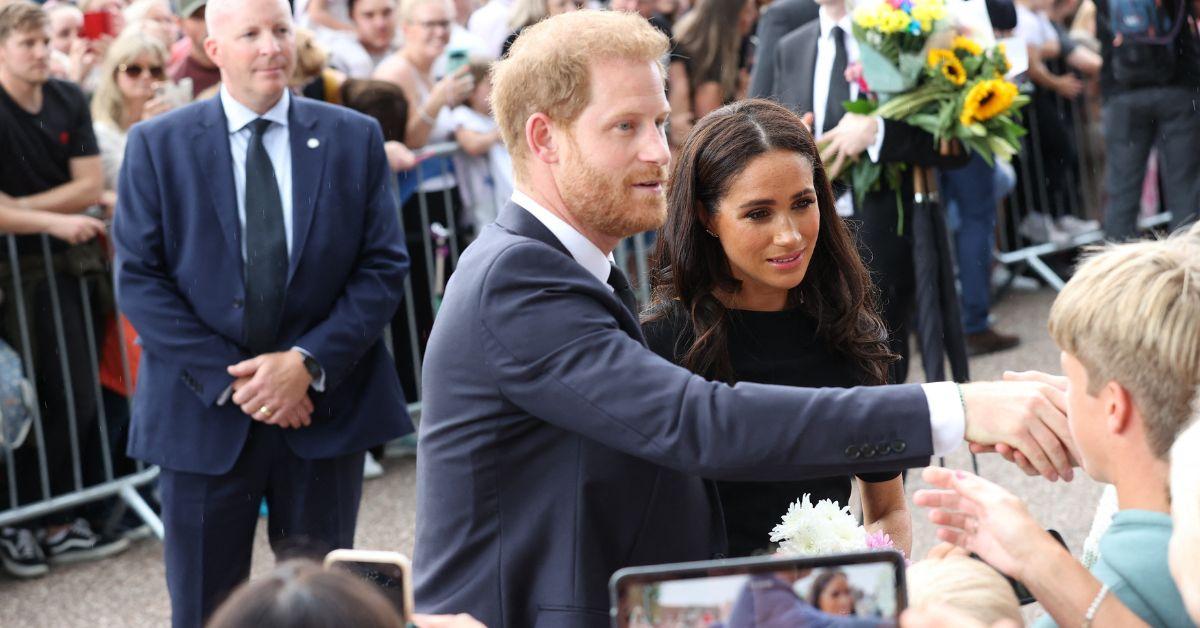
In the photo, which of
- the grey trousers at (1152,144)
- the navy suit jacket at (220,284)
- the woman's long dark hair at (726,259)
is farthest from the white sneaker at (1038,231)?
the woman's long dark hair at (726,259)

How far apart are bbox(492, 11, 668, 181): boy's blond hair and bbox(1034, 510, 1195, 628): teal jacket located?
44.7 inches

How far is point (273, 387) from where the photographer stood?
4680mm

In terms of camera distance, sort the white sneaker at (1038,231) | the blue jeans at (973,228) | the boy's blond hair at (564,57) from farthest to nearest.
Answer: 1. the white sneaker at (1038,231)
2. the blue jeans at (973,228)
3. the boy's blond hair at (564,57)

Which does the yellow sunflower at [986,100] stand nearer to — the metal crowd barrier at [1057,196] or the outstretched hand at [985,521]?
the outstretched hand at [985,521]

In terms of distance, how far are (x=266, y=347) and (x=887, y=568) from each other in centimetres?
329

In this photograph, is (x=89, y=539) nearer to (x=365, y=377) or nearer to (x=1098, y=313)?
(x=365, y=377)

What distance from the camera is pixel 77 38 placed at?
7945 mm

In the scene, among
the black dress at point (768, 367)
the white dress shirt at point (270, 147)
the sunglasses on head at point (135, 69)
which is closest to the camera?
the black dress at point (768, 367)

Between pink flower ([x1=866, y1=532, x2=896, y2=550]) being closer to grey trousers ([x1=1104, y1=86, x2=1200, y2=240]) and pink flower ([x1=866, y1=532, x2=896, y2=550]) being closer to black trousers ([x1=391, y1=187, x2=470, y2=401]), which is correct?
black trousers ([x1=391, y1=187, x2=470, y2=401])

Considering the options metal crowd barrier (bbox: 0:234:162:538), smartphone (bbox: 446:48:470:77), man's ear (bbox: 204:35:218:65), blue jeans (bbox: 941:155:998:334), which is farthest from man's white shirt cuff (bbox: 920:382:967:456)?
blue jeans (bbox: 941:155:998:334)

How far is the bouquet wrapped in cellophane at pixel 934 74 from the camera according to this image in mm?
5914

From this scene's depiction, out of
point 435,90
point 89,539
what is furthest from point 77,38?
point 89,539

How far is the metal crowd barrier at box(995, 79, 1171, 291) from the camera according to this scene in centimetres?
1065

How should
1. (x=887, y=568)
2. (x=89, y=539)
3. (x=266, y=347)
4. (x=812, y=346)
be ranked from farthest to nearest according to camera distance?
(x=89, y=539), (x=266, y=347), (x=812, y=346), (x=887, y=568)
